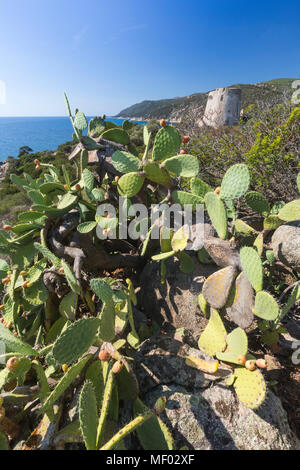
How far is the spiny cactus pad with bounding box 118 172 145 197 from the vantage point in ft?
4.06

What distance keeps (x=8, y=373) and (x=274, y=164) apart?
10.00ft

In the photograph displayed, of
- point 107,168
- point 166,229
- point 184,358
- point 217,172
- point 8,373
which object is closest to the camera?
point 8,373

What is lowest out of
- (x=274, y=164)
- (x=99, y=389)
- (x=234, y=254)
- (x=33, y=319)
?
(x=33, y=319)

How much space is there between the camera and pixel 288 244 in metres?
1.13

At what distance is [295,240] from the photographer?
1.12 m

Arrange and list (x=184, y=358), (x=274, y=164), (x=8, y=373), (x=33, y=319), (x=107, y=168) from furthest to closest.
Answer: (x=274, y=164) → (x=107, y=168) → (x=33, y=319) → (x=184, y=358) → (x=8, y=373)

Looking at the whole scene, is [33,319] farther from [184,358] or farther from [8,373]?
[184,358]

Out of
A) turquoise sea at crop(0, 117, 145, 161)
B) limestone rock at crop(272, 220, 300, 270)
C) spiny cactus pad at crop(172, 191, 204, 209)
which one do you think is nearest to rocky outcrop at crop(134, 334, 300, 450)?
limestone rock at crop(272, 220, 300, 270)

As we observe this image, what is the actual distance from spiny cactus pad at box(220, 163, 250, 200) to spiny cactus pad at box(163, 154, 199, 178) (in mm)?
190

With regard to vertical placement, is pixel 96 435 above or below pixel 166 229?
below

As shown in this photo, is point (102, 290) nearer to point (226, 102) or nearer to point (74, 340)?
point (74, 340)

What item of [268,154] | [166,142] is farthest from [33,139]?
[166,142]

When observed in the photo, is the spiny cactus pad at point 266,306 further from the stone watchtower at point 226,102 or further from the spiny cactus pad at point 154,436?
the stone watchtower at point 226,102
